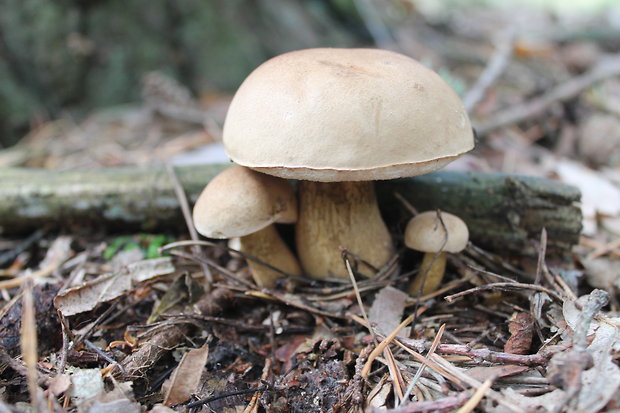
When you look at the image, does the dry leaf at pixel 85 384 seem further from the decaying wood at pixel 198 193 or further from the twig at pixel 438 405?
the decaying wood at pixel 198 193

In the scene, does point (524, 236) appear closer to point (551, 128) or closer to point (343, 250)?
point (343, 250)

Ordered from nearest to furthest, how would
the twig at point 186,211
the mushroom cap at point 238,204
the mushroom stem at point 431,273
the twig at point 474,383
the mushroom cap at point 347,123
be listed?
→ the twig at point 474,383 → the mushroom cap at point 347,123 → the mushroom cap at point 238,204 → the mushroom stem at point 431,273 → the twig at point 186,211

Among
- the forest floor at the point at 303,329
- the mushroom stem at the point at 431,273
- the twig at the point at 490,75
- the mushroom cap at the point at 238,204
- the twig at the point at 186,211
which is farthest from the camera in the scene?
the twig at the point at 490,75

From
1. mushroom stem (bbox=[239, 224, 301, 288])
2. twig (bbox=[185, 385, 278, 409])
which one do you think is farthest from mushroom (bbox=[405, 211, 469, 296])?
twig (bbox=[185, 385, 278, 409])

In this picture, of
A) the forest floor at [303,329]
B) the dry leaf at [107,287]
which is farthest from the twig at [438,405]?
the dry leaf at [107,287]

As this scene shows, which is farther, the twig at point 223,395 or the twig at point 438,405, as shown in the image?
the twig at point 223,395

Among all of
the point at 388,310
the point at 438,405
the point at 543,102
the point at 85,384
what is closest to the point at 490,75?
the point at 543,102

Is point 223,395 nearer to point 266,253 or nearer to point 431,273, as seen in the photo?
point 266,253
